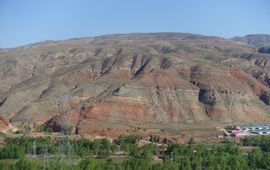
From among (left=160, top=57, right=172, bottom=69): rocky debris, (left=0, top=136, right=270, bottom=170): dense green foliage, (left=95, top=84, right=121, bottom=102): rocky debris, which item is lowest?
(left=0, top=136, right=270, bottom=170): dense green foliage

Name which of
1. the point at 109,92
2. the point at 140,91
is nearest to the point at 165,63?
the point at 140,91

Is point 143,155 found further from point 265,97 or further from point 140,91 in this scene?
point 265,97

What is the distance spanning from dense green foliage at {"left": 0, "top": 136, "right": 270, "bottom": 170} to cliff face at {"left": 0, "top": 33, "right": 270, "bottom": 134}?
59.9 ft

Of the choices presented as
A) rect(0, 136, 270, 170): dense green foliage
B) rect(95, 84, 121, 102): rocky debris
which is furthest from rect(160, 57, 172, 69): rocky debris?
rect(0, 136, 270, 170): dense green foliage

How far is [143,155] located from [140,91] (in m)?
43.8

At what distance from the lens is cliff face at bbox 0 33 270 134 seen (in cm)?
11900

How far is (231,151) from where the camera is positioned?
Answer: 285 ft

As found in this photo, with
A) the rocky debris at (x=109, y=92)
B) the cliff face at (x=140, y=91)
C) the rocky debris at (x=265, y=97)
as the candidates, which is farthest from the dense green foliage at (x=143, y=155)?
the rocky debris at (x=265, y=97)

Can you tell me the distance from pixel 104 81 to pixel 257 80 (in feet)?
117

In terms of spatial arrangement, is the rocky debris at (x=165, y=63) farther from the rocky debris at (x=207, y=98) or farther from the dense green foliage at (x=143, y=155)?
the dense green foliage at (x=143, y=155)

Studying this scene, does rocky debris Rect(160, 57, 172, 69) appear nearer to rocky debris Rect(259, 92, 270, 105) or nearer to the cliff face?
the cliff face

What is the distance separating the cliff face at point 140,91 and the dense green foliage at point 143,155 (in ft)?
59.9

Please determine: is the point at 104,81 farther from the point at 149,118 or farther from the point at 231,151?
the point at 231,151

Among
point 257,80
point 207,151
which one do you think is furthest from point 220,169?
point 257,80
